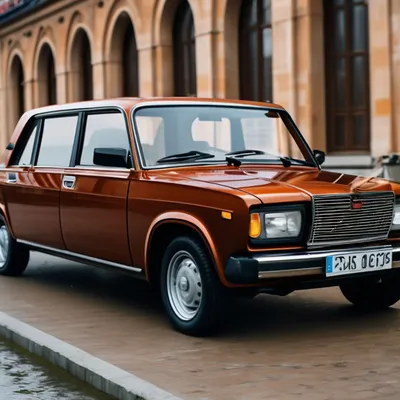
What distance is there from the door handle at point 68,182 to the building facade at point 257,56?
9316mm

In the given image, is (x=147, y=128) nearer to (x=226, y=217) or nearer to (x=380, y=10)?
(x=226, y=217)

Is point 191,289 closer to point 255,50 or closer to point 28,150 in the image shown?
point 28,150

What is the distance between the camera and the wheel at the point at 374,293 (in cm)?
743

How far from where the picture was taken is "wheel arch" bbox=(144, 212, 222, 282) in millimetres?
6344

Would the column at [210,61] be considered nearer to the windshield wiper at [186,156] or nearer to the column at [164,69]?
the column at [164,69]

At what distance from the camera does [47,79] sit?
32.9m

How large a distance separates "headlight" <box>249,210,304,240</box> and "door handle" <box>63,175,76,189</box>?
8.06 ft

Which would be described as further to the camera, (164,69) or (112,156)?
(164,69)

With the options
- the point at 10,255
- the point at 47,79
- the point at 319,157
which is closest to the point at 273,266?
the point at 319,157

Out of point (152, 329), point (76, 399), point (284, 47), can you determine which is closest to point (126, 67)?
point (284, 47)

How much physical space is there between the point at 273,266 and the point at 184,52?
17976 mm

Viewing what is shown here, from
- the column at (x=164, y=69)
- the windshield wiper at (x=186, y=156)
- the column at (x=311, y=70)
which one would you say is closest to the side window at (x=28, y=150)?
the windshield wiper at (x=186, y=156)

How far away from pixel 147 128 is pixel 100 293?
1.98 metres

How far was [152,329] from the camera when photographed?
22.7 ft
